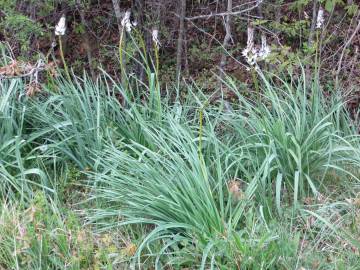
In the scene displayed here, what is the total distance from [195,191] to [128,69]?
3115 mm

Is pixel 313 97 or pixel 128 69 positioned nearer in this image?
pixel 313 97

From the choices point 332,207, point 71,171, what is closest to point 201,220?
point 332,207

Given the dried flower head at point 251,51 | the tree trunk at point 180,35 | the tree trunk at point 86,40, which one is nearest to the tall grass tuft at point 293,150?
the dried flower head at point 251,51

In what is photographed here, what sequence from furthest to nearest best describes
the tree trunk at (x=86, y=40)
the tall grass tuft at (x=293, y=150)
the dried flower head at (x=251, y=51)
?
the tree trunk at (x=86, y=40), the tall grass tuft at (x=293, y=150), the dried flower head at (x=251, y=51)

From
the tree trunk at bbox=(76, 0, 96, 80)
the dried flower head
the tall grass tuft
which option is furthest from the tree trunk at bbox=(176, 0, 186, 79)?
the dried flower head

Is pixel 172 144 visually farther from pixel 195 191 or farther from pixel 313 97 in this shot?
pixel 313 97

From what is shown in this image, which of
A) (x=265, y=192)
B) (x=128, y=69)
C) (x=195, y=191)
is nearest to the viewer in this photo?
(x=195, y=191)

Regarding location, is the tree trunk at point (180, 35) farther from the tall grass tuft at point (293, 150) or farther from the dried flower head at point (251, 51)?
the dried flower head at point (251, 51)

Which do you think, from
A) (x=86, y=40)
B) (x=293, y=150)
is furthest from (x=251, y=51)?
(x=86, y=40)

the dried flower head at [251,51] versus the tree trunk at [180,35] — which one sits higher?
the dried flower head at [251,51]

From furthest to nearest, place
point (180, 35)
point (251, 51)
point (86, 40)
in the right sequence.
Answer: point (86, 40) → point (180, 35) → point (251, 51)

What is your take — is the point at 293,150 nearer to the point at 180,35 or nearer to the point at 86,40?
the point at 180,35

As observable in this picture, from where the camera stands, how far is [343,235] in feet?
11.3

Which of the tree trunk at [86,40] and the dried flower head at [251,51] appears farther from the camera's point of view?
the tree trunk at [86,40]
